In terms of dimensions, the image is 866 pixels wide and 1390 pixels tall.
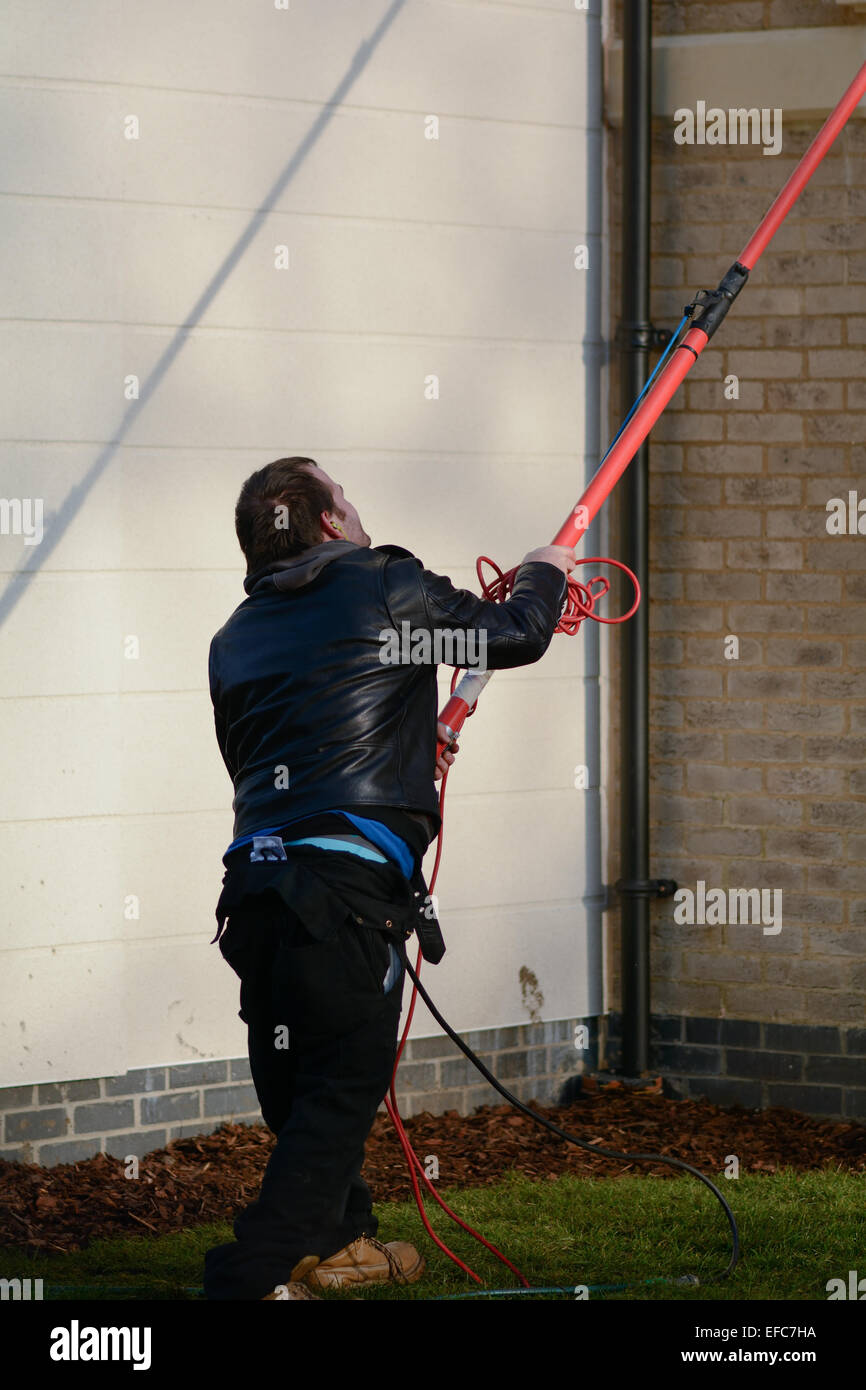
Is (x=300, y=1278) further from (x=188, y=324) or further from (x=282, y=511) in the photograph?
(x=188, y=324)

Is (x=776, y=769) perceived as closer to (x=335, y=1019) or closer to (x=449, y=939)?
(x=449, y=939)

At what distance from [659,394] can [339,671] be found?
1412mm

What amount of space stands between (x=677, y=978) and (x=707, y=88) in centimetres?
372

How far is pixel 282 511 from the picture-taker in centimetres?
430

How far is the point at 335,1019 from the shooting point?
401cm

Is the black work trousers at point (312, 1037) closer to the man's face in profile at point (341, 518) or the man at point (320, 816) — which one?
the man at point (320, 816)

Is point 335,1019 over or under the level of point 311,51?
under

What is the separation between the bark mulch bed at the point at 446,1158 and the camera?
549 cm

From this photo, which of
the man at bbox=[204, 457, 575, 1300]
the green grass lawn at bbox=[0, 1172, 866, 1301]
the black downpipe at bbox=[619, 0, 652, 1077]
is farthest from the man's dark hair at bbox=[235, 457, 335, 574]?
the black downpipe at bbox=[619, 0, 652, 1077]

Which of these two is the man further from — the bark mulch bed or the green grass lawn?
the bark mulch bed

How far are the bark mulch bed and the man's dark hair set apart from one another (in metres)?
2.48

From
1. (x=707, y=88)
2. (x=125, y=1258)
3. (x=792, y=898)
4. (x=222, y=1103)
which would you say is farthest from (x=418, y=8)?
(x=125, y=1258)

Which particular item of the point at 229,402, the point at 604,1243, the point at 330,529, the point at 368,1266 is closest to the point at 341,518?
the point at 330,529

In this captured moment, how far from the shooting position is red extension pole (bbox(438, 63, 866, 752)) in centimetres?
454
